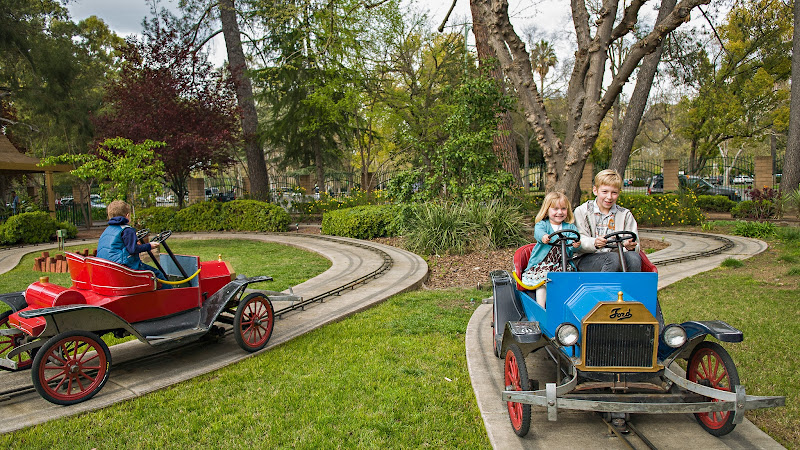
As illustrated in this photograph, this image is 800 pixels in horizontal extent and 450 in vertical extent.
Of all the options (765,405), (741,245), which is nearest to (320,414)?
(765,405)

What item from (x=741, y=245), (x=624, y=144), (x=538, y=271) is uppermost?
(x=624, y=144)

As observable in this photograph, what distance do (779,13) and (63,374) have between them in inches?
1090

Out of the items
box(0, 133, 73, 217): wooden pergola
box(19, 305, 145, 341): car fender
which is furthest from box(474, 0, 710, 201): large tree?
box(0, 133, 73, 217): wooden pergola

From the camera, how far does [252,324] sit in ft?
15.7

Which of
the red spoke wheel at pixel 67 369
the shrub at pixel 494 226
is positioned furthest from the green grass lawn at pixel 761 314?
the red spoke wheel at pixel 67 369

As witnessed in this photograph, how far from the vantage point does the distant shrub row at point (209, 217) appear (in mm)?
16094

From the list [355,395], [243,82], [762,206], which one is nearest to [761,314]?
[355,395]

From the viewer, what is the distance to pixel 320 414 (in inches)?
136

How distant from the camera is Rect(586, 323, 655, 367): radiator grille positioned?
2969 mm

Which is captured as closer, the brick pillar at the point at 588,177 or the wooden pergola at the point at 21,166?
the wooden pergola at the point at 21,166

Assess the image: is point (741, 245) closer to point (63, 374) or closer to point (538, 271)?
point (538, 271)

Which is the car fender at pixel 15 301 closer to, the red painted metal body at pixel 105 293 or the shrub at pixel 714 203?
the red painted metal body at pixel 105 293

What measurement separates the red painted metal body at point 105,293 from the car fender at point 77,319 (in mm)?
138

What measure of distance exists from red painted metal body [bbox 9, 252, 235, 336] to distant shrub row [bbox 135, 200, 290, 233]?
1174 centimetres
